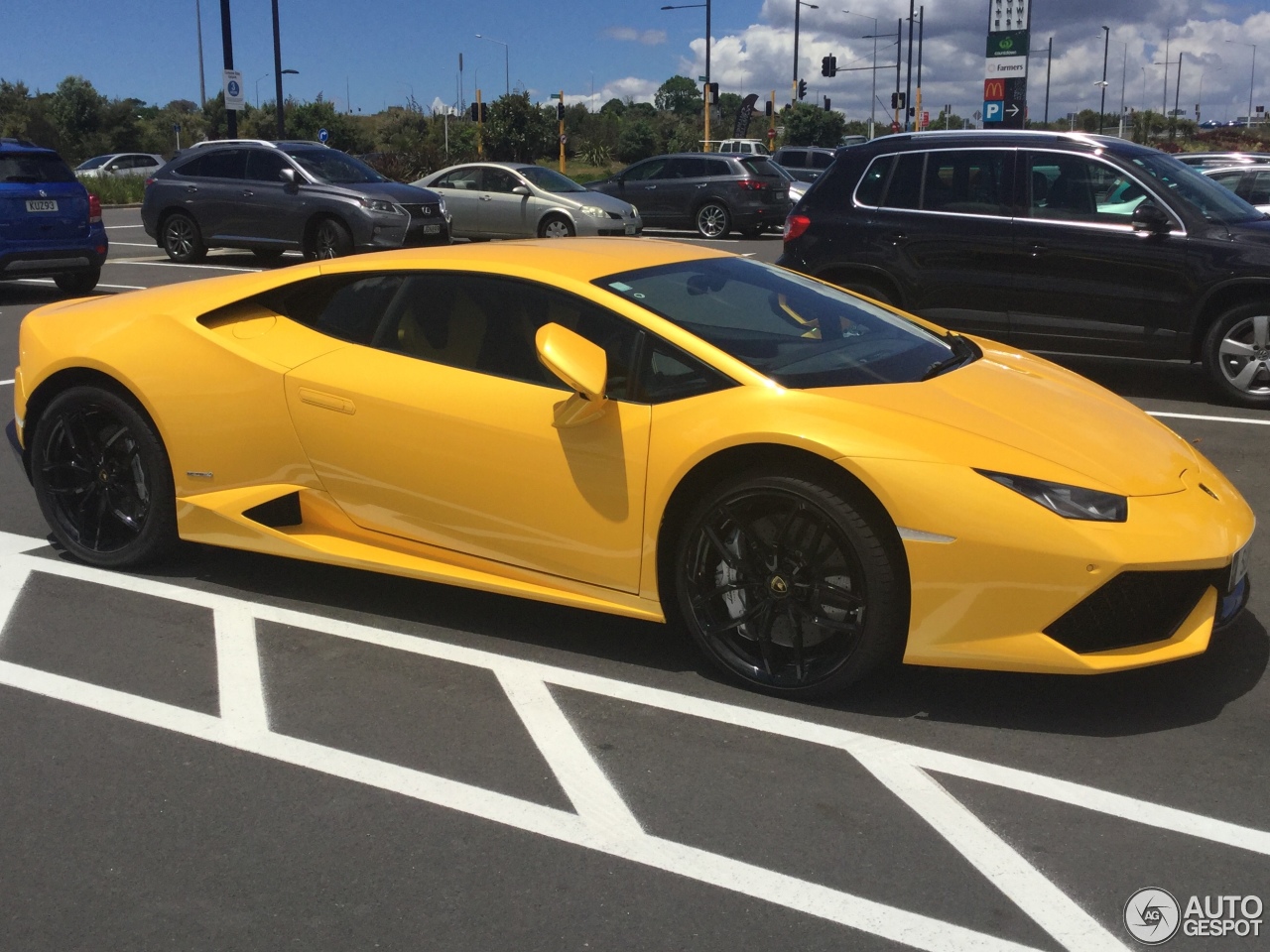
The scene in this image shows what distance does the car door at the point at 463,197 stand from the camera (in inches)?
823

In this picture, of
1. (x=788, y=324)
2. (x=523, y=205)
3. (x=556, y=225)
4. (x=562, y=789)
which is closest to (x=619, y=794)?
(x=562, y=789)

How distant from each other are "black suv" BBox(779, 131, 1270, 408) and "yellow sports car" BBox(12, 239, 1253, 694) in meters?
3.77

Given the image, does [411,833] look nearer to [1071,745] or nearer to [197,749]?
[197,749]

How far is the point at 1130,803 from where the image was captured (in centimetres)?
325

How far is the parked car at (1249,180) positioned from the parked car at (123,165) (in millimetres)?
35387

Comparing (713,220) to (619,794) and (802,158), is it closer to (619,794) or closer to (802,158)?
(802,158)

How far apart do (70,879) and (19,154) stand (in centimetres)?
1247

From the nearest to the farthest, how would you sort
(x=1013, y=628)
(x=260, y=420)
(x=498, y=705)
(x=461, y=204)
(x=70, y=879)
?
(x=70, y=879)
(x=1013, y=628)
(x=498, y=705)
(x=260, y=420)
(x=461, y=204)

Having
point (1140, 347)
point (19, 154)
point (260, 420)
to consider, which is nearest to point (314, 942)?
point (260, 420)

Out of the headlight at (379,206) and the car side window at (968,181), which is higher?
the car side window at (968,181)

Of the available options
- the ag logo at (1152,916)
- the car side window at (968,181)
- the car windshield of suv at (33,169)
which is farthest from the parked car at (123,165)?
the ag logo at (1152,916)

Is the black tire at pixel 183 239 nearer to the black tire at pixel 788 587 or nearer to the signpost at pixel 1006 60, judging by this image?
the black tire at pixel 788 587

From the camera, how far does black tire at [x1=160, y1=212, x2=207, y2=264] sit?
1836cm

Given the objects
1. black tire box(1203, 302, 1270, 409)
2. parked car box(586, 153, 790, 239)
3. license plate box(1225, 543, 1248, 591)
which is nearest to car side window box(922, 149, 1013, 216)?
black tire box(1203, 302, 1270, 409)
